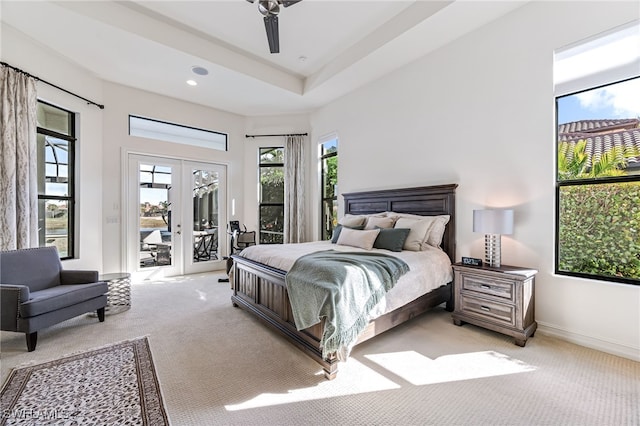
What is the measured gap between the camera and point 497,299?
107 inches

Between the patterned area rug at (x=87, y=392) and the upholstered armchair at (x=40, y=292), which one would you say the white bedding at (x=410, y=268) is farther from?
the upholstered armchair at (x=40, y=292)

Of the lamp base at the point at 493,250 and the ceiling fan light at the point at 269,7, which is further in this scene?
the lamp base at the point at 493,250

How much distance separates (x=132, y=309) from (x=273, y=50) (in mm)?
3700

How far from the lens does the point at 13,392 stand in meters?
1.88

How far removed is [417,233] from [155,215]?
4762 mm

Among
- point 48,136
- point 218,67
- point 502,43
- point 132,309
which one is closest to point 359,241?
point 502,43

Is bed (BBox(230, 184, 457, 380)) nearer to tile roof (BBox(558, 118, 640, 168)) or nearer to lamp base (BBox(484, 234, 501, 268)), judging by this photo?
lamp base (BBox(484, 234, 501, 268))

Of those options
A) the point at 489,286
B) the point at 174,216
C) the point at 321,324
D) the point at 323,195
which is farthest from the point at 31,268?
the point at 489,286

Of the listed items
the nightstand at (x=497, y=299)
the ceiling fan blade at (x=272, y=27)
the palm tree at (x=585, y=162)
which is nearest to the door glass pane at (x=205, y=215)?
the ceiling fan blade at (x=272, y=27)

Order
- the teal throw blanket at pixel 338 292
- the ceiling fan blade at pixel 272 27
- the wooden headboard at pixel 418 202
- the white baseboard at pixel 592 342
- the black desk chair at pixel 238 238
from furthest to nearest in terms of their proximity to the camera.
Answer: the black desk chair at pixel 238 238
the wooden headboard at pixel 418 202
the ceiling fan blade at pixel 272 27
the white baseboard at pixel 592 342
the teal throw blanket at pixel 338 292

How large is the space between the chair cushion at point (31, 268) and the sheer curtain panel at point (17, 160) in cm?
52

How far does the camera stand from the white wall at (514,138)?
2.54 m

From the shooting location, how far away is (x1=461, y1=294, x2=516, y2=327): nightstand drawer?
2.63 meters

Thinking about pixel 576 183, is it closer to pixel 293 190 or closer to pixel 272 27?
pixel 272 27
